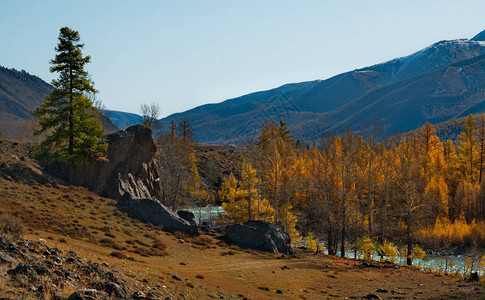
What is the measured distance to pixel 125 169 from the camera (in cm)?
4153

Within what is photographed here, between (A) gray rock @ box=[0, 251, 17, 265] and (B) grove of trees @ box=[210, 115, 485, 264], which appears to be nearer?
(A) gray rock @ box=[0, 251, 17, 265]

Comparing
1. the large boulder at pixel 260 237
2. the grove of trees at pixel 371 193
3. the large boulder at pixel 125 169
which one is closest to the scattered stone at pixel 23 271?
the large boulder at pixel 260 237

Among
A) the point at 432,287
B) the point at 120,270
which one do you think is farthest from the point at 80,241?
the point at 432,287

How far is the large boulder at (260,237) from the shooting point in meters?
35.7

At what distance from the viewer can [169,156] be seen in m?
63.8

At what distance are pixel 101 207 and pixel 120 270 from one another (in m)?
18.6

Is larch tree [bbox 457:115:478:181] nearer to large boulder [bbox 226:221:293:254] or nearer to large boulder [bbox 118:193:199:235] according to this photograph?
Result: large boulder [bbox 226:221:293:254]

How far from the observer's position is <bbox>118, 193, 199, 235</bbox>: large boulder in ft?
113

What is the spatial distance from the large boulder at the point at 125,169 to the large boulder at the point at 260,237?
11.7m

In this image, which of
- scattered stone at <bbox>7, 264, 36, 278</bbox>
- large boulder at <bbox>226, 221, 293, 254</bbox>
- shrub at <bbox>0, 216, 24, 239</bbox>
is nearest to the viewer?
scattered stone at <bbox>7, 264, 36, 278</bbox>

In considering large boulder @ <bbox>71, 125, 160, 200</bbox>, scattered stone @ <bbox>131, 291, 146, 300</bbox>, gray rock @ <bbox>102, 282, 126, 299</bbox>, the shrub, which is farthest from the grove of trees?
gray rock @ <bbox>102, 282, 126, 299</bbox>

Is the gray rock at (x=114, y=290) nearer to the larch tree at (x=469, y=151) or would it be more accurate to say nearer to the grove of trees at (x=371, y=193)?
the grove of trees at (x=371, y=193)

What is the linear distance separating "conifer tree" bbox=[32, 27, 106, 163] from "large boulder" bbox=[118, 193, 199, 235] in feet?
23.9

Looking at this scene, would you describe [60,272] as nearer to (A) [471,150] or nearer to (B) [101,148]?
(B) [101,148]
